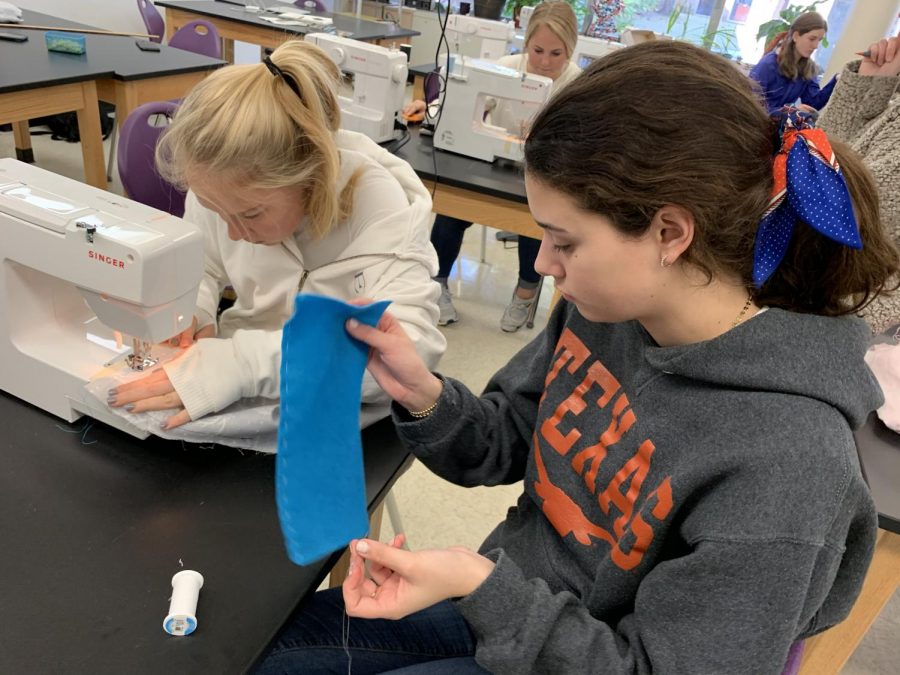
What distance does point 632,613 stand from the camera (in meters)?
0.84

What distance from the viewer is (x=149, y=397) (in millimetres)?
938

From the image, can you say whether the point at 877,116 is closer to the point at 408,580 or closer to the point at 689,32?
the point at 408,580

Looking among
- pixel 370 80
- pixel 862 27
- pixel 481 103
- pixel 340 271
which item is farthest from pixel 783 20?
pixel 340 271

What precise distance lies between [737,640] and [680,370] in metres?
0.30

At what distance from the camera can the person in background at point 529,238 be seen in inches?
121

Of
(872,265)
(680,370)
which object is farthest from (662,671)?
(872,265)

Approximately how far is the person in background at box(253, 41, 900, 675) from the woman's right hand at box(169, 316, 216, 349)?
35cm

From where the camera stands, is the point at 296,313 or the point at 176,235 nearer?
the point at 296,313

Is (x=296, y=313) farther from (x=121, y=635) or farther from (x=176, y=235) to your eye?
(x=121, y=635)

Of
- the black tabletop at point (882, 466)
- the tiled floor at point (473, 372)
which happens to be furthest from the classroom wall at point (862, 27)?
the black tabletop at point (882, 466)

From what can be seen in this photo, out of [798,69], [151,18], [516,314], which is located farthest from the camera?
[151,18]

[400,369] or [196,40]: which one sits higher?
[400,369]

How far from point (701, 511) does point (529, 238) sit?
2380 millimetres

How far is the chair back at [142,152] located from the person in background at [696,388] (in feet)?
3.65
